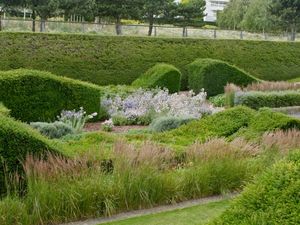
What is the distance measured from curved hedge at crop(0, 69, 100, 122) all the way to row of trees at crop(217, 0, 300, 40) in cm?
2958

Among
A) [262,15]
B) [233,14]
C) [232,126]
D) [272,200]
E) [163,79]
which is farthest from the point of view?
[233,14]

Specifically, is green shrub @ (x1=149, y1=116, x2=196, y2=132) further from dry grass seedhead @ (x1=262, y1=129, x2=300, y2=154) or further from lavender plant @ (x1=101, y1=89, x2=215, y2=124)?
dry grass seedhead @ (x1=262, y1=129, x2=300, y2=154)

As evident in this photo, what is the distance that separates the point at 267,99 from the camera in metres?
16.4

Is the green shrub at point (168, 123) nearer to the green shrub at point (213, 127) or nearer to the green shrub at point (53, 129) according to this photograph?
the green shrub at point (213, 127)

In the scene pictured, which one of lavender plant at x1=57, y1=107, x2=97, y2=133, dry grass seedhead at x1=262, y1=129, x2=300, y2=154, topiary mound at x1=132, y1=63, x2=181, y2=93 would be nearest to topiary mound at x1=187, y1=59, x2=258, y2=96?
topiary mound at x1=132, y1=63, x2=181, y2=93

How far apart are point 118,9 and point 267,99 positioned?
2246 cm

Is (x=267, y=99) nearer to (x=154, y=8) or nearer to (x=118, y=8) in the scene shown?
(x=118, y=8)

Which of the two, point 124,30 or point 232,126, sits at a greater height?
point 124,30

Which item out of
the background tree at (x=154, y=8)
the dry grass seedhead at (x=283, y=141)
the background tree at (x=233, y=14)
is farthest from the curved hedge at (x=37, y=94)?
the background tree at (x=233, y=14)

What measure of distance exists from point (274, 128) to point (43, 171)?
4.29m

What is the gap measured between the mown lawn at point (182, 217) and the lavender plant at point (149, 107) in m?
6.64

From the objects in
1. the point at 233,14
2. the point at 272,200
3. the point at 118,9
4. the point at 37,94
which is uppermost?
the point at 233,14

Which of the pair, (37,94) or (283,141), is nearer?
(283,141)

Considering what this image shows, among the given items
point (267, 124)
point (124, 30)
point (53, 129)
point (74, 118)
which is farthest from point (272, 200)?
point (124, 30)
